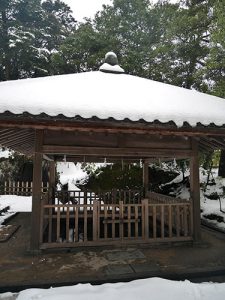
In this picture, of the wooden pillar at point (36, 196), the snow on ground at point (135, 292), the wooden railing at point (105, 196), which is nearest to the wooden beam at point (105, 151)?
the wooden pillar at point (36, 196)

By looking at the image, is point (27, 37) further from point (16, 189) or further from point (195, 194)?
point (195, 194)

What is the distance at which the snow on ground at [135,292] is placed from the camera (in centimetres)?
399

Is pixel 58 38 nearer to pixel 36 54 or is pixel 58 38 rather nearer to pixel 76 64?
pixel 36 54

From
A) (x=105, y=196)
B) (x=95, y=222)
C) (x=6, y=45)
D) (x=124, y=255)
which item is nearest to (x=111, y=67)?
(x=105, y=196)

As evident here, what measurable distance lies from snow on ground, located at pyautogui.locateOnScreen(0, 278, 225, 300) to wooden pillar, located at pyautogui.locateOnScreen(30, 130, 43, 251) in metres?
1.90

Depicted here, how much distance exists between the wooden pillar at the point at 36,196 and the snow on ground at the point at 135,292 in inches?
74.8

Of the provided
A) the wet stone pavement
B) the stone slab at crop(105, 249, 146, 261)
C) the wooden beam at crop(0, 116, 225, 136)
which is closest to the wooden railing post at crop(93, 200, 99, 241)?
the wet stone pavement

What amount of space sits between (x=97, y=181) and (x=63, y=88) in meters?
9.77

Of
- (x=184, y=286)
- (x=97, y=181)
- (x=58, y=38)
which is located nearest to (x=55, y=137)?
(x=184, y=286)

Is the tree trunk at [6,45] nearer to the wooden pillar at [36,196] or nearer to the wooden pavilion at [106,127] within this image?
the wooden pavilion at [106,127]

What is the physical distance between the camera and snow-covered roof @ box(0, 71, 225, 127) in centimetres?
523

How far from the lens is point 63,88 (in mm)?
6773

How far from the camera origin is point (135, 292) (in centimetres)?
411

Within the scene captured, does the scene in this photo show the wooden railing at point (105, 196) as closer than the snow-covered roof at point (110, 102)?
No
